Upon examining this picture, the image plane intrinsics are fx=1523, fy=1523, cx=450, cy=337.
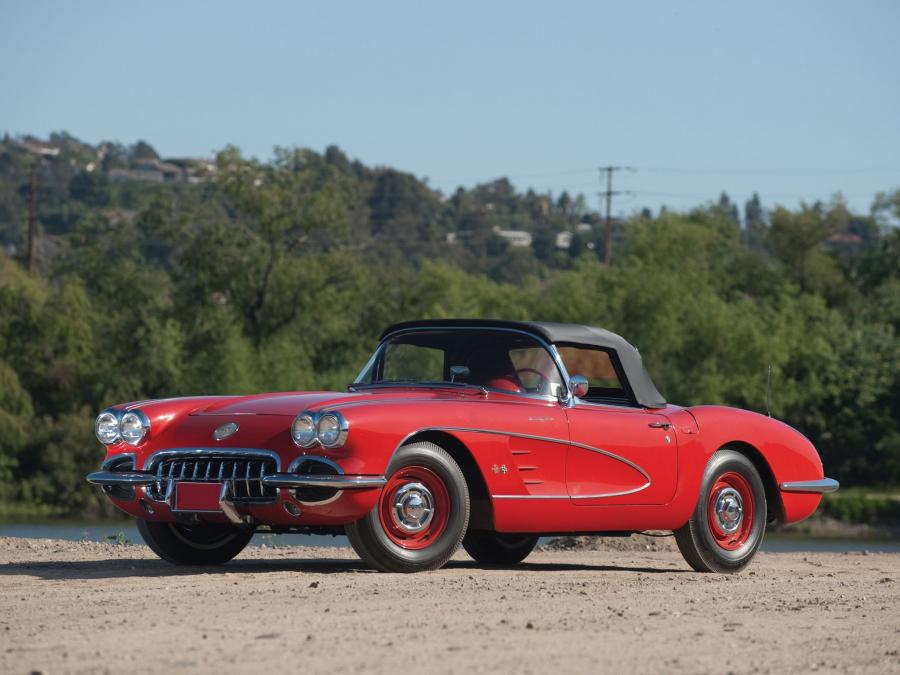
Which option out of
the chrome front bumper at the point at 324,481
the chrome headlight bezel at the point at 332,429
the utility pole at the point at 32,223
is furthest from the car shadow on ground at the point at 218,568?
the utility pole at the point at 32,223

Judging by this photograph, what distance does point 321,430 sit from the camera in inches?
340

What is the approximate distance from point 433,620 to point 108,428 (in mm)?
3389

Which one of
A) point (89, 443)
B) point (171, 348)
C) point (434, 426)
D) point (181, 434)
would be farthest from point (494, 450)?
point (171, 348)

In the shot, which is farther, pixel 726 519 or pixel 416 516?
pixel 726 519

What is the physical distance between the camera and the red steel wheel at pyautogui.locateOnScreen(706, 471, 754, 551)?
1072cm

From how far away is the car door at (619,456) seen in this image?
9.79m

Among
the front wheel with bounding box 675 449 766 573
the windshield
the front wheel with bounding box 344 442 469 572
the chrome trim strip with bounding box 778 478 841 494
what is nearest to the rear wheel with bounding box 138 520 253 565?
the front wheel with bounding box 344 442 469 572

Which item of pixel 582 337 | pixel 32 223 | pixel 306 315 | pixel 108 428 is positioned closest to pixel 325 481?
pixel 108 428

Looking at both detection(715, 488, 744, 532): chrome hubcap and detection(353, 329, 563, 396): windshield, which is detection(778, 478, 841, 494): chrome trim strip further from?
A: detection(353, 329, 563, 396): windshield

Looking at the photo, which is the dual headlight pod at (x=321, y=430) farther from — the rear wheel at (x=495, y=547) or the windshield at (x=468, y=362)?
the rear wheel at (x=495, y=547)

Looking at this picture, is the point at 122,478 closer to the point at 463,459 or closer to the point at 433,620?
the point at 463,459

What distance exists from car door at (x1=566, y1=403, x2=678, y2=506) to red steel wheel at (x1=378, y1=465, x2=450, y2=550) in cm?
102

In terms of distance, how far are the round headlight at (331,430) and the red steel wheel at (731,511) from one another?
3.21 metres

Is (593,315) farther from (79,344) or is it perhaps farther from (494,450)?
(494,450)
